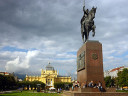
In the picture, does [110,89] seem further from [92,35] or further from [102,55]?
[92,35]

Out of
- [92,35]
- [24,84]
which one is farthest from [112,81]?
[92,35]

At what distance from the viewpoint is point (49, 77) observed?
124 meters

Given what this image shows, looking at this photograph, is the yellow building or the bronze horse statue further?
the yellow building

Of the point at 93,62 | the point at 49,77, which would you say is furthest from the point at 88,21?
the point at 49,77

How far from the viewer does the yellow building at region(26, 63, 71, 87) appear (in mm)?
122706

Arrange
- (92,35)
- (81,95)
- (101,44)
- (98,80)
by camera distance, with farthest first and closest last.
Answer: (92,35)
(101,44)
(98,80)
(81,95)

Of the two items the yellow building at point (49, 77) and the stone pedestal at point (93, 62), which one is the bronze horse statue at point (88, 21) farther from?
the yellow building at point (49, 77)

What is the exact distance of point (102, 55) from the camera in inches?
666

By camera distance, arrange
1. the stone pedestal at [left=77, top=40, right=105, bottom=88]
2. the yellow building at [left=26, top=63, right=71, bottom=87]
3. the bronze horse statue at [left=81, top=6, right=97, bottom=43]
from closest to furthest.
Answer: the stone pedestal at [left=77, top=40, right=105, bottom=88]
the bronze horse statue at [left=81, top=6, right=97, bottom=43]
the yellow building at [left=26, top=63, right=71, bottom=87]

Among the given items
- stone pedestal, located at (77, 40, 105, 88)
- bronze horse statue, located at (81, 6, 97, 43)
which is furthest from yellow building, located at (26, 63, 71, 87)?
stone pedestal, located at (77, 40, 105, 88)

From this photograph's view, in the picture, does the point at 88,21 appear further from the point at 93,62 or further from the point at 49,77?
the point at 49,77

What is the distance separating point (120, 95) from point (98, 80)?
2.62 meters

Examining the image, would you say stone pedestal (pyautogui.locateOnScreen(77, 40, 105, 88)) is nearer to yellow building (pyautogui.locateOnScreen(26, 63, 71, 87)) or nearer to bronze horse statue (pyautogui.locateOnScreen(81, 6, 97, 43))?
bronze horse statue (pyautogui.locateOnScreen(81, 6, 97, 43))

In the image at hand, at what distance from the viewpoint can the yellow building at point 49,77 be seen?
122706mm
